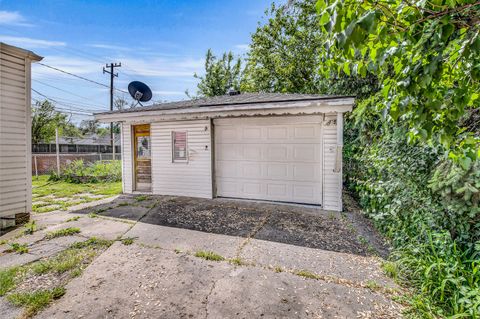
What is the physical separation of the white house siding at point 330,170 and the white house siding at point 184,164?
306cm

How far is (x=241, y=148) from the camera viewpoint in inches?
257

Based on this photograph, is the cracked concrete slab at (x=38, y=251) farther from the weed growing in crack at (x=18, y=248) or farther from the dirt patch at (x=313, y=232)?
the dirt patch at (x=313, y=232)

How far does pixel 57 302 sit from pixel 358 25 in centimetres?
330

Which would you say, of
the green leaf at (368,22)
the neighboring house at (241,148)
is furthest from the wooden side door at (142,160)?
the green leaf at (368,22)

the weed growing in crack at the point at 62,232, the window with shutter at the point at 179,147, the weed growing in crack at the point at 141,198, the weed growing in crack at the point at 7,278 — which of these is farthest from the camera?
the window with shutter at the point at 179,147

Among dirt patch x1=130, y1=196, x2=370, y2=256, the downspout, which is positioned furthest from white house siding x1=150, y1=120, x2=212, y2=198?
the downspout

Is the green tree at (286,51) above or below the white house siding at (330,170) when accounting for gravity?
above

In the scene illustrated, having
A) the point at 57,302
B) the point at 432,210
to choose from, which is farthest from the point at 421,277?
the point at 57,302

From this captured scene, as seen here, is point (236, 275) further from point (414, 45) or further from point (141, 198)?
point (141, 198)

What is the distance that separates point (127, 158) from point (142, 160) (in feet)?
1.46

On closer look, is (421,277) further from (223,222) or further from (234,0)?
(234,0)

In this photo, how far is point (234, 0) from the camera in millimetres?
7496

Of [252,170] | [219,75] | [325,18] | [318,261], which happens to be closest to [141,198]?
[252,170]

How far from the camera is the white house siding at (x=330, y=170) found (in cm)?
546
